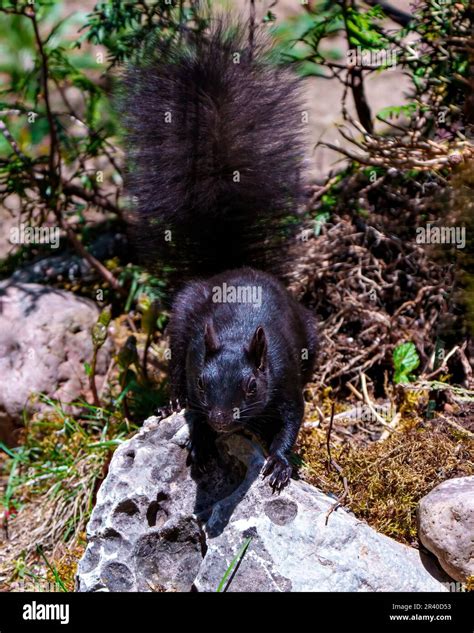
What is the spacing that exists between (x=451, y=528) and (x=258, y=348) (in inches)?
48.7

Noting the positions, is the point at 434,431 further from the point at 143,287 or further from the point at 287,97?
the point at 143,287

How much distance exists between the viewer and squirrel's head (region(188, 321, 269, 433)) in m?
3.70

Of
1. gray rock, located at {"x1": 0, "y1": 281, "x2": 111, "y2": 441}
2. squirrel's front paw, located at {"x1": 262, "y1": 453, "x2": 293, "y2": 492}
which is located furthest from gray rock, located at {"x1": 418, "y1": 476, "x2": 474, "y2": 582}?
gray rock, located at {"x1": 0, "y1": 281, "x2": 111, "y2": 441}

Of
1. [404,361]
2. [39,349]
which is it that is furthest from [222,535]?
[39,349]

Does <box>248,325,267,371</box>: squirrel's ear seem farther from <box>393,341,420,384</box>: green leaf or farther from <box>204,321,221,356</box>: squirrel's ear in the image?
<box>393,341,420,384</box>: green leaf

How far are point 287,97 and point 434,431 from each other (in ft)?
7.30

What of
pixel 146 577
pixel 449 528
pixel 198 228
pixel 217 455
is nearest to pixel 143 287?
pixel 198 228

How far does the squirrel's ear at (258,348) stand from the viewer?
390cm

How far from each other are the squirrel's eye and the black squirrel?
2.21 ft

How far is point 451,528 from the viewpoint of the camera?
382 centimetres

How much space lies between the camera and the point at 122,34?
6.21m

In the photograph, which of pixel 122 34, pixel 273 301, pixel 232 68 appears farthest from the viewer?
pixel 122 34

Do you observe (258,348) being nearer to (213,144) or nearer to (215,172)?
(215,172)

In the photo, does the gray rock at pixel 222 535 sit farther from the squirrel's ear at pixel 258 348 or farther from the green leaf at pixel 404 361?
the green leaf at pixel 404 361
